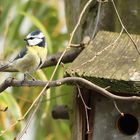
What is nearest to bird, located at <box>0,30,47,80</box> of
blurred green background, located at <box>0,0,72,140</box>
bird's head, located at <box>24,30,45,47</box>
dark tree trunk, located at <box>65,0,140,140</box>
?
bird's head, located at <box>24,30,45,47</box>

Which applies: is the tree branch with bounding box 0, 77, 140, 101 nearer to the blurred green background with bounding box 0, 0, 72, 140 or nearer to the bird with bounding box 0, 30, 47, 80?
the bird with bounding box 0, 30, 47, 80

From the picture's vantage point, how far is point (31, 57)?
6.05ft

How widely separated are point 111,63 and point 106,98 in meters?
0.11

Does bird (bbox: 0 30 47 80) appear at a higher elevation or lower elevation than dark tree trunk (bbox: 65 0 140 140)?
higher

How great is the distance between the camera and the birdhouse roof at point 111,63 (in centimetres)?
175

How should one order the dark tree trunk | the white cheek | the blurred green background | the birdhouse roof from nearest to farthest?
the birdhouse roof, the white cheek, the dark tree trunk, the blurred green background

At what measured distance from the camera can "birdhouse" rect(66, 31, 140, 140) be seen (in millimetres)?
1816

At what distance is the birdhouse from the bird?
94 mm

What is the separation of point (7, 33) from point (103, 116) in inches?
44.9

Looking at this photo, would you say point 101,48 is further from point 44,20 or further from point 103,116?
point 44,20

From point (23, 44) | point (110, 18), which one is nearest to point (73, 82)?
point (110, 18)

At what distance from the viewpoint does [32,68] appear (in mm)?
1843

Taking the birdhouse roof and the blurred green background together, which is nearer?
the birdhouse roof

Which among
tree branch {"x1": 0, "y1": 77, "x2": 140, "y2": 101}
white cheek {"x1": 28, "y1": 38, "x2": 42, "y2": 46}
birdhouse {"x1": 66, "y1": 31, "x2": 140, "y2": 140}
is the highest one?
white cheek {"x1": 28, "y1": 38, "x2": 42, "y2": 46}
